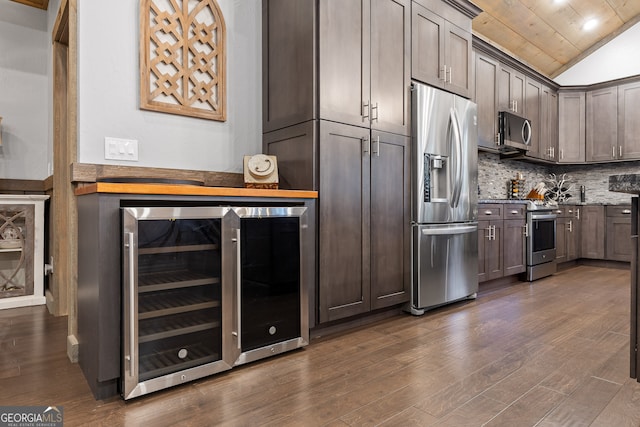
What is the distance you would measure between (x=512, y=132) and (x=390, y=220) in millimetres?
2678

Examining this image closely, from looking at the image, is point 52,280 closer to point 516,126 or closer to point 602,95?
point 516,126

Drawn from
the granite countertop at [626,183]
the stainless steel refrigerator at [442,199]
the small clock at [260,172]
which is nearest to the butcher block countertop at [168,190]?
the small clock at [260,172]

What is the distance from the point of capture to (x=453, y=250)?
3.12 metres

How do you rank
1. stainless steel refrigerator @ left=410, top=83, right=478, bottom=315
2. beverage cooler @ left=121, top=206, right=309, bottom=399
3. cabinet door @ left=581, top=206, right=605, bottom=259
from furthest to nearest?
cabinet door @ left=581, top=206, right=605, bottom=259 < stainless steel refrigerator @ left=410, top=83, right=478, bottom=315 < beverage cooler @ left=121, top=206, right=309, bottom=399

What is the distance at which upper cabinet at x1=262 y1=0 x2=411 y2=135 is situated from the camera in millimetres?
2330

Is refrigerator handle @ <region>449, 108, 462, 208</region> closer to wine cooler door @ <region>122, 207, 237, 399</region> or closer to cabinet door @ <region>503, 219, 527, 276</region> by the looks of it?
cabinet door @ <region>503, 219, 527, 276</region>

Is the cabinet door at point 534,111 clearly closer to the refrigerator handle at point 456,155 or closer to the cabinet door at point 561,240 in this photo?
the cabinet door at point 561,240

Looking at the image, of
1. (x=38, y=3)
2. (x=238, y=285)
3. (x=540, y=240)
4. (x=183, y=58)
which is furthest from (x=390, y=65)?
(x=38, y=3)

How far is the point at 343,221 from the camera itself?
96.0 inches

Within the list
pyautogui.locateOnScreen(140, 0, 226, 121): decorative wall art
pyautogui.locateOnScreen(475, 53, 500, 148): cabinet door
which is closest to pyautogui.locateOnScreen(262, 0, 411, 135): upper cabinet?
pyautogui.locateOnScreen(140, 0, 226, 121): decorative wall art

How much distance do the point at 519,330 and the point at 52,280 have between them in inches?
136

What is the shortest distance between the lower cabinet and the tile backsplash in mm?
652

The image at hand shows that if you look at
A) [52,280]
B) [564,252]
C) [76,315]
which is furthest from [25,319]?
[564,252]

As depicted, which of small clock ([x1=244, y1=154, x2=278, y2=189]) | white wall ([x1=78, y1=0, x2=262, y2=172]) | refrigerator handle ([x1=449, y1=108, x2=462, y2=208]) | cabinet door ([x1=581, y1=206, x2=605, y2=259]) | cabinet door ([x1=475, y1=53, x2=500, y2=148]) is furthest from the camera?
cabinet door ([x1=581, y1=206, x2=605, y2=259])
